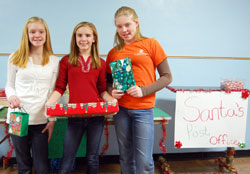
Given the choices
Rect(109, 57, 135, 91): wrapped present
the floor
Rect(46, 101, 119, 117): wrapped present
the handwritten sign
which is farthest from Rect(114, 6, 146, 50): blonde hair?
the floor

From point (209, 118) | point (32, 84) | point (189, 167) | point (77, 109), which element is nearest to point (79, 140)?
point (77, 109)

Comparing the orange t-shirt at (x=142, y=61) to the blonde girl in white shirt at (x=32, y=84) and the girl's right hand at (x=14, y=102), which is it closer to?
the blonde girl in white shirt at (x=32, y=84)

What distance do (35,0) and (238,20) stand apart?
2.25m

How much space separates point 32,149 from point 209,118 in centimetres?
155

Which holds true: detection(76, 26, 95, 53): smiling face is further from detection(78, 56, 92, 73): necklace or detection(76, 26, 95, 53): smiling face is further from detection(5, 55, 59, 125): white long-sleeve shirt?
detection(5, 55, 59, 125): white long-sleeve shirt

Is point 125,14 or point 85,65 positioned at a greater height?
point 125,14

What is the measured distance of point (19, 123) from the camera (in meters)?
1.24

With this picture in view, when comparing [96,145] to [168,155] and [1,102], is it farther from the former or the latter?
[168,155]

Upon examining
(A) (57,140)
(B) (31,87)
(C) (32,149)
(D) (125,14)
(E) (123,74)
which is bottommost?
(A) (57,140)

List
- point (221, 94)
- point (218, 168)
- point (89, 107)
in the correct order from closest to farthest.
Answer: point (89, 107) → point (221, 94) → point (218, 168)

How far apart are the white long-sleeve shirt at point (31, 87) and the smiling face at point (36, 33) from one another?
0.40 ft

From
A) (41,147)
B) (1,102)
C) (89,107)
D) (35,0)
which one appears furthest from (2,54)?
(89,107)

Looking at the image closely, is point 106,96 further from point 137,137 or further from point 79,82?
point 137,137

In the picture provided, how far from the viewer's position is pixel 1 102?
73.6 inches
